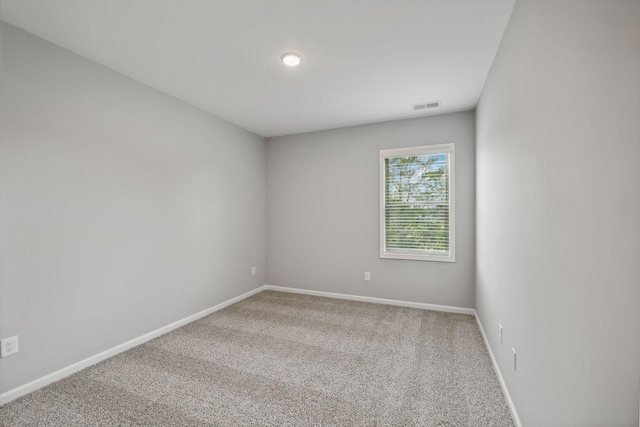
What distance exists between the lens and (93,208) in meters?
2.49

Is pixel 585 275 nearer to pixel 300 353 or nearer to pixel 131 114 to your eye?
pixel 300 353

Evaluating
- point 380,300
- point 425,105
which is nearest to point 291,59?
point 425,105


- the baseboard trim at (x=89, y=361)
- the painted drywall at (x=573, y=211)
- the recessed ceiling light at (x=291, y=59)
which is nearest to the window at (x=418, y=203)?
the painted drywall at (x=573, y=211)

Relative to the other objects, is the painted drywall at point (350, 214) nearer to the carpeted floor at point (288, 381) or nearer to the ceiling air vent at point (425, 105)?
the ceiling air vent at point (425, 105)

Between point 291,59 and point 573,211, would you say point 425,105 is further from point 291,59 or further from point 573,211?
point 573,211

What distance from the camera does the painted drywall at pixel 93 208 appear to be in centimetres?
204

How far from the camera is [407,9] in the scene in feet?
5.98

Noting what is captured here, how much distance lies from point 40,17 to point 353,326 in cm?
366

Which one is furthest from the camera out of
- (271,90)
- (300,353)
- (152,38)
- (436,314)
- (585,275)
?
(436,314)

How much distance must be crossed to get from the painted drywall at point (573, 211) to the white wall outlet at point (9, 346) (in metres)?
3.17

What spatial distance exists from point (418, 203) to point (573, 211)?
2877 mm

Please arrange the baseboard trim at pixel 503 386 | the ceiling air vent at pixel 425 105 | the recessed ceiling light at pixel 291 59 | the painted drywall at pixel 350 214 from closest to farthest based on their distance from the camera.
Answer: the baseboard trim at pixel 503 386 < the recessed ceiling light at pixel 291 59 < the ceiling air vent at pixel 425 105 < the painted drywall at pixel 350 214

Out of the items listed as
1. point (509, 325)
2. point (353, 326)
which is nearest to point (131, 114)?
point (353, 326)

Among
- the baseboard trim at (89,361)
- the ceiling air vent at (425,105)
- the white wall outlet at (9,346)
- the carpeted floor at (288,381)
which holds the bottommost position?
the carpeted floor at (288,381)
